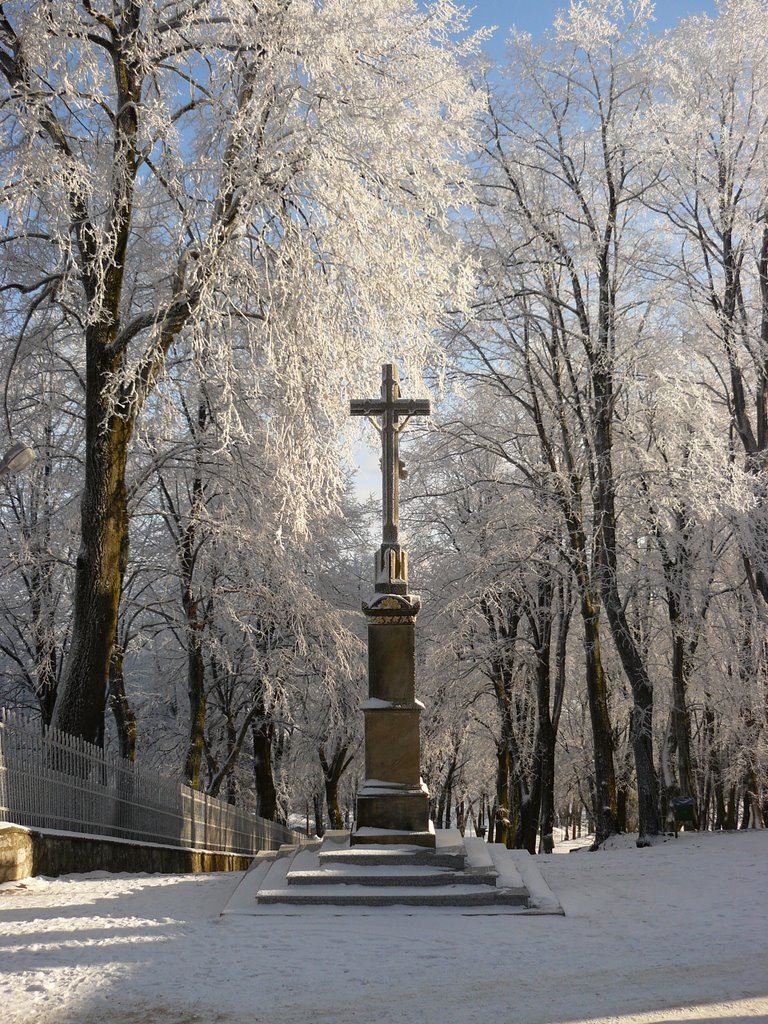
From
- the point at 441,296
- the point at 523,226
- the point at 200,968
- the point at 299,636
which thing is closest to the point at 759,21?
the point at 523,226

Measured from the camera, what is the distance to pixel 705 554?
64.2 feet

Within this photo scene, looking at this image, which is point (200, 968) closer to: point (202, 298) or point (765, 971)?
point (765, 971)

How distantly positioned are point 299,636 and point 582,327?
668 cm

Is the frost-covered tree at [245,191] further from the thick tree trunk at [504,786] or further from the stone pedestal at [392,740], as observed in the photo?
the thick tree trunk at [504,786]

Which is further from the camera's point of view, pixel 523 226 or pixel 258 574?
pixel 258 574

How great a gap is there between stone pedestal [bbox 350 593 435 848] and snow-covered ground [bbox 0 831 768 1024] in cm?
134

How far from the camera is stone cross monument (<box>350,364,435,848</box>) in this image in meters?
8.56

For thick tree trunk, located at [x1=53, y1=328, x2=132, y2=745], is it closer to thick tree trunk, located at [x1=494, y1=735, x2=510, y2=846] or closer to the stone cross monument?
the stone cross monument

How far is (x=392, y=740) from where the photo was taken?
28.8 ft

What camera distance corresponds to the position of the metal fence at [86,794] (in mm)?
8945

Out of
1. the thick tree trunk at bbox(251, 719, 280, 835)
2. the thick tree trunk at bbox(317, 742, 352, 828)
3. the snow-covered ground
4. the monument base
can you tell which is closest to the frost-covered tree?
the monument base

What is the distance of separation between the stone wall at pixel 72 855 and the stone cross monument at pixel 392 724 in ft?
8.88

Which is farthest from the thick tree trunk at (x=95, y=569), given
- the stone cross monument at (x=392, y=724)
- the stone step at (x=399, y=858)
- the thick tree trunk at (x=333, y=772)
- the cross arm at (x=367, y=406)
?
the thick tree trunk at (x=333, y=772)

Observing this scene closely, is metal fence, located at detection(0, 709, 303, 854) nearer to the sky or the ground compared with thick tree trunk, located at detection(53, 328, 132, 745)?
nearer to the ground
